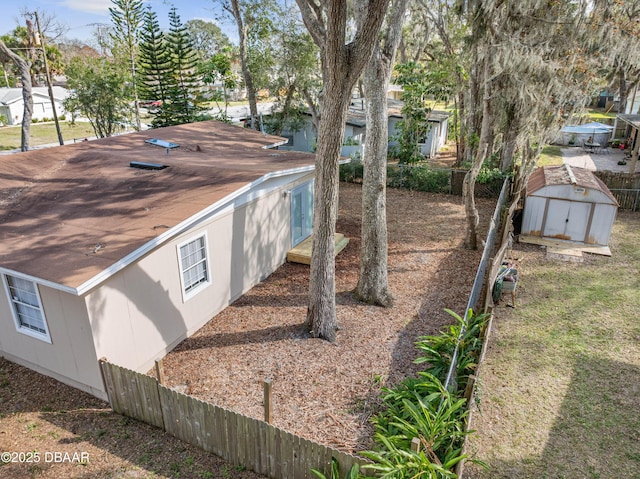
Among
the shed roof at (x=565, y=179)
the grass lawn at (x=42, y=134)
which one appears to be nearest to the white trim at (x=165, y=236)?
the shed roof at (x=565, y=179)

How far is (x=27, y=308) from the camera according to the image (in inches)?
295

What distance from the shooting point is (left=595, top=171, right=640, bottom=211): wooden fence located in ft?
54.8

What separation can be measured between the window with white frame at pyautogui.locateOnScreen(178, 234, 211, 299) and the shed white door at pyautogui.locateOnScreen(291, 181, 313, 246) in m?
3.79

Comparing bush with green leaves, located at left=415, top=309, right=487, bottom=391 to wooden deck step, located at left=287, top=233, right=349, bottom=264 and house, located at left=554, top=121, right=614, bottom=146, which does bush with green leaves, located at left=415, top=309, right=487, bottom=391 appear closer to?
wooden deck step, located at left=287, top=233, right=349, bottom=264

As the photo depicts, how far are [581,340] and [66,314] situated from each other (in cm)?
965

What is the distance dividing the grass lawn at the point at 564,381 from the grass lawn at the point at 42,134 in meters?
31.7

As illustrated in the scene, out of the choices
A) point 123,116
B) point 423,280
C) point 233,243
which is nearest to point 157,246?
point 233,243

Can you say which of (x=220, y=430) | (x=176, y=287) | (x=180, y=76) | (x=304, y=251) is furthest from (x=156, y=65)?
(x=220, y=430)

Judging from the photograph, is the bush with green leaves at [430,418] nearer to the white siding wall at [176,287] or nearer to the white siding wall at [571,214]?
the white siding wall at [176,287]

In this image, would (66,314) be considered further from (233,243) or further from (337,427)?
(337,427)

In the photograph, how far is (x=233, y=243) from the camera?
9961 millimetres

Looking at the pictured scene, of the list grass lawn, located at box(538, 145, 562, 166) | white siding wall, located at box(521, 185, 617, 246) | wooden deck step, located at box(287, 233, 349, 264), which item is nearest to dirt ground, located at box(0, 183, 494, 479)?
wooden deck step, located at box(287, 233, 349, 264)

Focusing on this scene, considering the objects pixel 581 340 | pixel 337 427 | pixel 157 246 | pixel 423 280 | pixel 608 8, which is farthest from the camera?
pixel 608 8

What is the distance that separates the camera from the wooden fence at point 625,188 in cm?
1670
